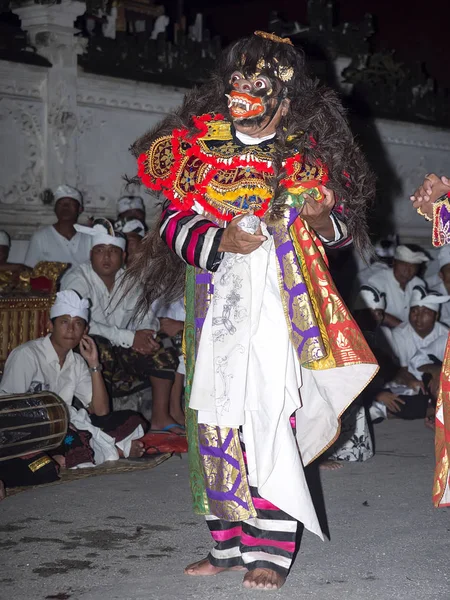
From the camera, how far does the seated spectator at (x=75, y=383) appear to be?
5.36 m

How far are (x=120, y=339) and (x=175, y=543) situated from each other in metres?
2.67

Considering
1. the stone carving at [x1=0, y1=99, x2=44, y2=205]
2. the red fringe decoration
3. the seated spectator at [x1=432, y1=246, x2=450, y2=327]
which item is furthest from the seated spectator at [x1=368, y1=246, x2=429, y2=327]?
the red fringe decoration

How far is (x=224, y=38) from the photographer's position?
14938mm

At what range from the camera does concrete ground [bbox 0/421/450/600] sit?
3291 mm

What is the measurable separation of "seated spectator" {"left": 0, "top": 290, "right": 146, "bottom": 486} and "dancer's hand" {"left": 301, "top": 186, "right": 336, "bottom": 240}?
8.26 feet

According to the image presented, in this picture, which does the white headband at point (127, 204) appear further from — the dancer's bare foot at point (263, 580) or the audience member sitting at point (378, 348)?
the dancer's bare foot at point (263, 580)

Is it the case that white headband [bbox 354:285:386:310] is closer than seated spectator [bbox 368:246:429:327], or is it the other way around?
white headband [bbox 354:285:386:310]

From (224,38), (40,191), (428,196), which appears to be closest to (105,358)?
(40,191)

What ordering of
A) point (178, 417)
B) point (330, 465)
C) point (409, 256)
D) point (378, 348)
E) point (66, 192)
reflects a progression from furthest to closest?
point (409, 256) < point (66, 192) < point (378, 348) < point (178, 417) < point (330, 465)

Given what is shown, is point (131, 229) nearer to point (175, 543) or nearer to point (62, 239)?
point (62, 239)

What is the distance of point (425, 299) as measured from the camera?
25.1ft

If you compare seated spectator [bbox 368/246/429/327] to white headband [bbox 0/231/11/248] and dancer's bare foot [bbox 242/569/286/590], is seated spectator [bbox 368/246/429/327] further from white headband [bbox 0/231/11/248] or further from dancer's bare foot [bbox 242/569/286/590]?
dancer's bare foot [bbox 242/569/286/590]

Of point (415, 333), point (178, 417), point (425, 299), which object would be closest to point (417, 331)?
point (415, 333)

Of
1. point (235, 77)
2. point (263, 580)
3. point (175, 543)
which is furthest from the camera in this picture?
point (175, 543)
